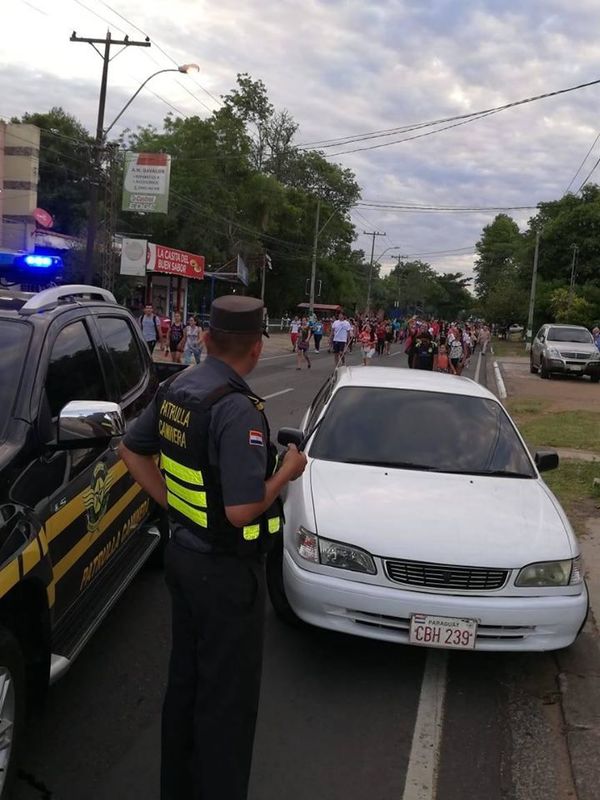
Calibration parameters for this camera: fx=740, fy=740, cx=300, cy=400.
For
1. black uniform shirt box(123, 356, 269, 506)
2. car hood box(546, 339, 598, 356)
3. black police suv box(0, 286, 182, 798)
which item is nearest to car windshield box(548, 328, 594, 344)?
car hood box(546, 339, 598, 356)

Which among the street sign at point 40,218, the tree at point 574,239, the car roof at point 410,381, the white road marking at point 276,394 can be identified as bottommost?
the white road marking at point 276,394

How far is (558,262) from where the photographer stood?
174 feet

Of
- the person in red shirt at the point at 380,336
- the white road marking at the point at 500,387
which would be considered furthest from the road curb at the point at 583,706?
the person in red shirt at the point at 380,336

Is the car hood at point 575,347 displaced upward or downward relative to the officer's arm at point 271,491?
upward

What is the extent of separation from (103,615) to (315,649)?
1.27 meters

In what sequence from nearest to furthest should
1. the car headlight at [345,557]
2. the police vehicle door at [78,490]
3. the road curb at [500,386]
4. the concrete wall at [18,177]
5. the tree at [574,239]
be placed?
the police vehicle door at [78,490] < the car headlight at [345,557] < the road curb at [500,386] < the concrete wall at [18,177] < the tree at [574,239]

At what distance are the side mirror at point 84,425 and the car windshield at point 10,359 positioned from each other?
0.23 metres

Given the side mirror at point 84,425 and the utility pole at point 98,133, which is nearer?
the side mirror at point 84,425

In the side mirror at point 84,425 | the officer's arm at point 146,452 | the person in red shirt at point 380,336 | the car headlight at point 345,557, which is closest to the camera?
the officer's arm at point 146,452

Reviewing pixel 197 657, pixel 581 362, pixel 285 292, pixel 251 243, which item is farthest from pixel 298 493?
pixel 285 292

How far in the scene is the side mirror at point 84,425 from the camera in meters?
2.84

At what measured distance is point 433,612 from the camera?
357 centimetres

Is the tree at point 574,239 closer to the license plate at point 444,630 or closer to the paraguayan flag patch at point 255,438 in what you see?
the license plate at point 444,630

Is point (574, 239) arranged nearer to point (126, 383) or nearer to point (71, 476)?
point (126, 383)
